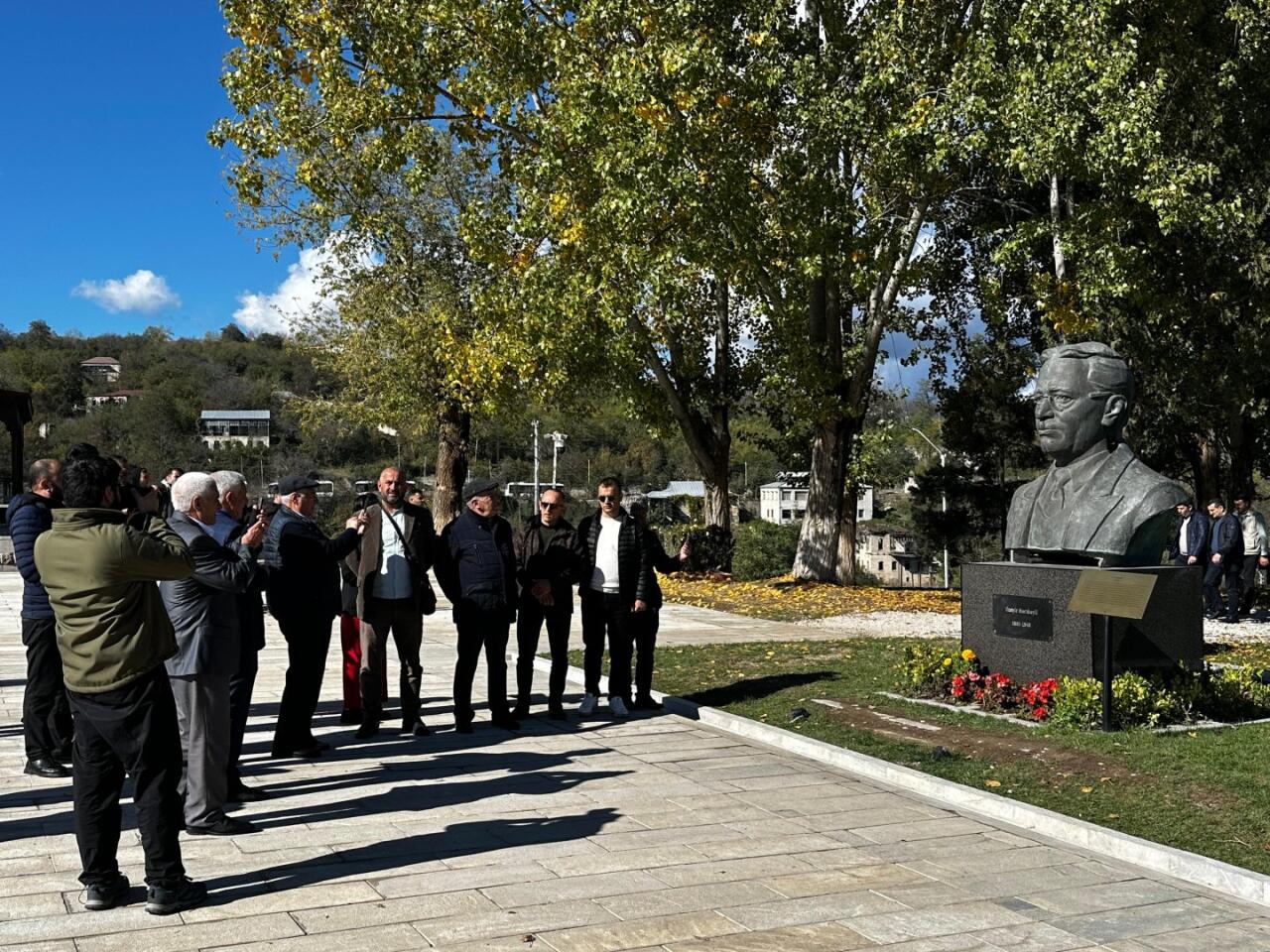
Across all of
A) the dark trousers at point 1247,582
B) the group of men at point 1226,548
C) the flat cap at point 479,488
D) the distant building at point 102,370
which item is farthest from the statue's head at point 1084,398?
the distant building at point 102,370

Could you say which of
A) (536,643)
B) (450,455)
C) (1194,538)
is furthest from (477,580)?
(450,455)

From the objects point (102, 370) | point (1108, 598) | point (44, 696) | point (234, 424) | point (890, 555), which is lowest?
point (890, 555)

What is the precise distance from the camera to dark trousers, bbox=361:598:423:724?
884 centimetres

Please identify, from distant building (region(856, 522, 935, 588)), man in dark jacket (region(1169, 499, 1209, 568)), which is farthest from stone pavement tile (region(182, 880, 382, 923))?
distant building (region(856, 522, 935, 588))

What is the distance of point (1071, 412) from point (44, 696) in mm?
7806

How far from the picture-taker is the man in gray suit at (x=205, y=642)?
20.1 ft

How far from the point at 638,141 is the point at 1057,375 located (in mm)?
9505

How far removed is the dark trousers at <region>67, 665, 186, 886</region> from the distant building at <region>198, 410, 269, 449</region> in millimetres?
94272

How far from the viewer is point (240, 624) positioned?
6742 mm

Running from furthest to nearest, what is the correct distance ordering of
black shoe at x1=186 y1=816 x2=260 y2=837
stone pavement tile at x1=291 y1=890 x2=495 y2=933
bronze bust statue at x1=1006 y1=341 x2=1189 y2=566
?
bronze bust statue at x1=1006 y1=341 x2=1189 y2=566 → black shoe at x1=186 y1=816 x2=260 y2=837 → stone pavement tile at x1=291 y1=890 x2=495 y2=933

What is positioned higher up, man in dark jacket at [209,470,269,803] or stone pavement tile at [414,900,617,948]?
man in dark jacket at [209,470,269,803]

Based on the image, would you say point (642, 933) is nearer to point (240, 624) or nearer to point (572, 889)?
point (572, 889)

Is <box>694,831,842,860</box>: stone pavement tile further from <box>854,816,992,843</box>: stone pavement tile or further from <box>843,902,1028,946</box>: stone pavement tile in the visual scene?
<box>843,902,1028,946</box>: stone pavement tile

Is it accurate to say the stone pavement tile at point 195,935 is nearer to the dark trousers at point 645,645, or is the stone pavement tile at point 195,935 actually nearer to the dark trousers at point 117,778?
the dark trousers at point 117,778
